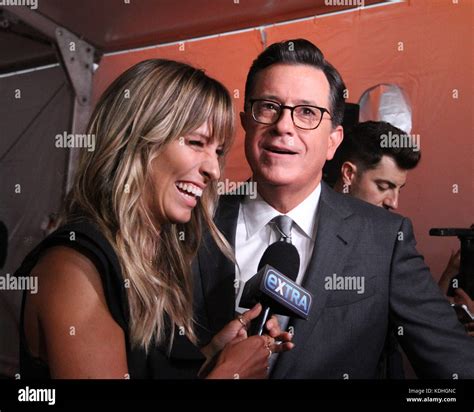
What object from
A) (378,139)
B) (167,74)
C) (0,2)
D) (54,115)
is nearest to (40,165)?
(54,115)

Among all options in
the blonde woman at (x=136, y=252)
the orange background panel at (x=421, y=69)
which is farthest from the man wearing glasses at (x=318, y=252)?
the orange background panel at (x=421, y=69)

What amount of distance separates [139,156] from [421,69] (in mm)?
1330

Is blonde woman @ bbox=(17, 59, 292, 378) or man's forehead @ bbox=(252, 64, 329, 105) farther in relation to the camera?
man's forehead @ bbox=(252, 64, 329, 105)

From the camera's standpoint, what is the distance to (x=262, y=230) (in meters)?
1.33

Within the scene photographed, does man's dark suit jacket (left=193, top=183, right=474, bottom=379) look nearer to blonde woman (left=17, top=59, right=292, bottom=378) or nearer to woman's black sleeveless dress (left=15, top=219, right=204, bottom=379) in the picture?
blonde woman (left=17, top=59, right=292, bottom=378)

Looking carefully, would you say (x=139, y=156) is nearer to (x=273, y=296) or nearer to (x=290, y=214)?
(x=273, y=296)

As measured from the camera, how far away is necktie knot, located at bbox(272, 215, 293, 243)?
1.30 metres

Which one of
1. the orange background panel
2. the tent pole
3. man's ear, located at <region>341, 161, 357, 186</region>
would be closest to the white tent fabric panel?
the tent pole

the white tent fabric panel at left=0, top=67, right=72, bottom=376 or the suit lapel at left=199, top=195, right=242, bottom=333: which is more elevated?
the white tent fabric panel at left=0, top=67, right=72, bottom=376

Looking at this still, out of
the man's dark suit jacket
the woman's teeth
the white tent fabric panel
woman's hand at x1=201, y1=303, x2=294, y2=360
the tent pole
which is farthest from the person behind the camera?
the white tent fabric panel

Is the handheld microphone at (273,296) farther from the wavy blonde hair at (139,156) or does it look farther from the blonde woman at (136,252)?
the wavy blonde hair at (139,156)

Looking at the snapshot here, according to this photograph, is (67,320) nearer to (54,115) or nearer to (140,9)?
(140,9)

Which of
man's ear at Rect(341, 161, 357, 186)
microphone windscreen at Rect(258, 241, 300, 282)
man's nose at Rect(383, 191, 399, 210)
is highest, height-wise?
man's ear at Rect(341, 161, 357, 186)

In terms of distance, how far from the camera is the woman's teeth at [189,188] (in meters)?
1.09
